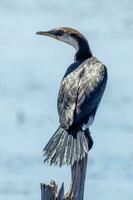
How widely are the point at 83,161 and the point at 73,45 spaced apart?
2.40 meters

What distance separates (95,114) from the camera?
10914 millimetres

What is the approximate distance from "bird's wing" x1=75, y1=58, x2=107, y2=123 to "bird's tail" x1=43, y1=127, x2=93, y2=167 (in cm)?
28

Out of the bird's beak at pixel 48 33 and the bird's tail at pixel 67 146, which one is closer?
the bird's tail at pixel 67 146

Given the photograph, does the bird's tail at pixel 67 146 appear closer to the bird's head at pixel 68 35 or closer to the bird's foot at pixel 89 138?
the bird's foot at pixel 89 138

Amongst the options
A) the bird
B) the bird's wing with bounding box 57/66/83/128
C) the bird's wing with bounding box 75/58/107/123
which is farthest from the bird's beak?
the bird's wing with bounding box 57/66/83/128

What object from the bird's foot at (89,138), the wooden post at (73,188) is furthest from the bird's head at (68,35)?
the wooden post at (73,188)

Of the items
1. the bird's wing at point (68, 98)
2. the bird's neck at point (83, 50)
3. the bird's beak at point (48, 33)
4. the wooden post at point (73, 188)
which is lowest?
the wooden post at point (73, 188)

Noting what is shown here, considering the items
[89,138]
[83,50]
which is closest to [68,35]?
[83,50]

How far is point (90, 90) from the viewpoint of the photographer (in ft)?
35.1

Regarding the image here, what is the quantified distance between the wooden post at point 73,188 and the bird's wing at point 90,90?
3.51ft

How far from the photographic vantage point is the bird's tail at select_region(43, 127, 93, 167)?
9.58 meters

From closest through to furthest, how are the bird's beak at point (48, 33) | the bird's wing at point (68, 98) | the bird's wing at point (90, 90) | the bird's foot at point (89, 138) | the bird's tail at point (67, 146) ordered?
1. the bird's tail at point (67, 146)
2. the bird's foot at point (89, 138)
3. the bird's wing at point (68, 98)
4. the bird's wing at point (90, 90)
5. the bird's beak at point (48, 33)

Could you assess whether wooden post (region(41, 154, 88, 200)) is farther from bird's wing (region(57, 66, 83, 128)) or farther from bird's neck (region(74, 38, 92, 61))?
bird's neck (region(74, 38, 92, 61))

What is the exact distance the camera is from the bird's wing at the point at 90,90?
10570mm
